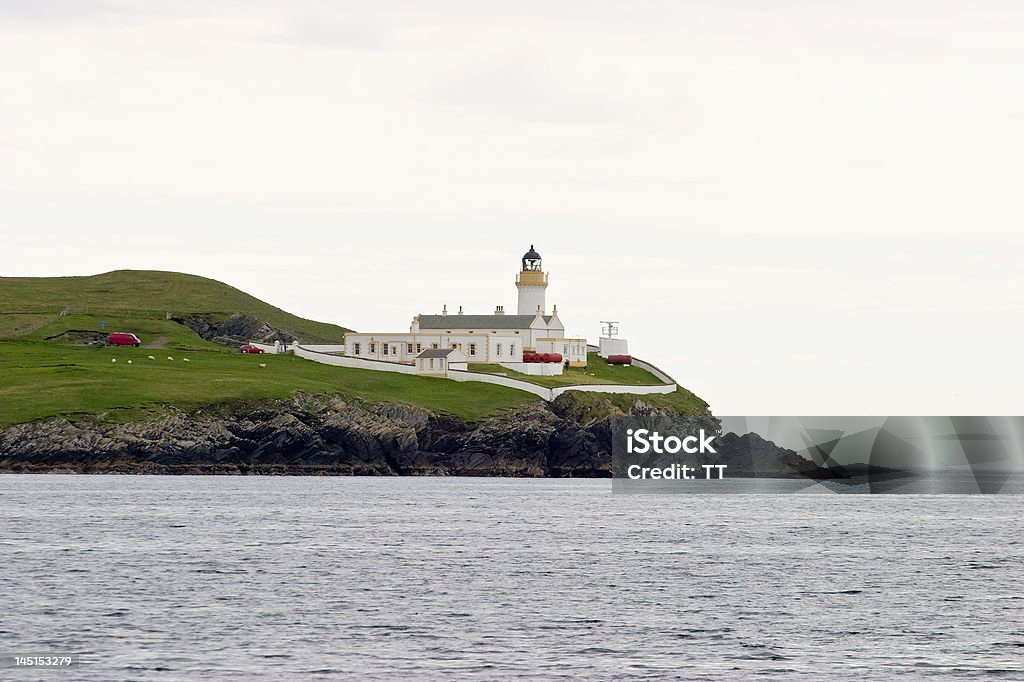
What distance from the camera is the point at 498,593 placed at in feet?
190

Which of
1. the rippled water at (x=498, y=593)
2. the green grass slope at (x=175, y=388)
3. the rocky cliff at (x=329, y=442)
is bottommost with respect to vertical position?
the rippled water at (x=498, y=593)

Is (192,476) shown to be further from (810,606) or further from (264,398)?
(810,606)

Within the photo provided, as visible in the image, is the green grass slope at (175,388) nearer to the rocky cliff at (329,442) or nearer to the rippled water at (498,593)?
the rocky cliff at (329,442)

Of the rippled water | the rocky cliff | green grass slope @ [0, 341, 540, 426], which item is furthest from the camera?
green grass slope @ [0, 341, 540, 426]

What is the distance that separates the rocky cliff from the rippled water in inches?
1951

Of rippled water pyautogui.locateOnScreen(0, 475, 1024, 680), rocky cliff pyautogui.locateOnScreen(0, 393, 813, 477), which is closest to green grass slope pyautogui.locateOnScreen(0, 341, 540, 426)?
rocky cliff pyautogui.locateOnScreen(0, 393, 813, 477)

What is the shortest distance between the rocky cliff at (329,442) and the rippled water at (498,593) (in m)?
49.6

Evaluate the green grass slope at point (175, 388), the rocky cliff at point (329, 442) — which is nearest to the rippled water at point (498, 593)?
the rocky cliff at point (329, 442)

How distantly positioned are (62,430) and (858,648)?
124447 mm

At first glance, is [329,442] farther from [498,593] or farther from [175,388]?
[498,593]

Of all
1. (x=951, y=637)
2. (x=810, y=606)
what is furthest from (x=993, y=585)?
(x=951, y=637)

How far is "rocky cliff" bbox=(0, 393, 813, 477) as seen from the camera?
15738 cm

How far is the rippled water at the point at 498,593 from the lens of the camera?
43594 millimetres

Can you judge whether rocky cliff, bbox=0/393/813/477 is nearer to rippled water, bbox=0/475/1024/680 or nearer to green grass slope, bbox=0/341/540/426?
green grass slope, bbox=0/341/540/426
